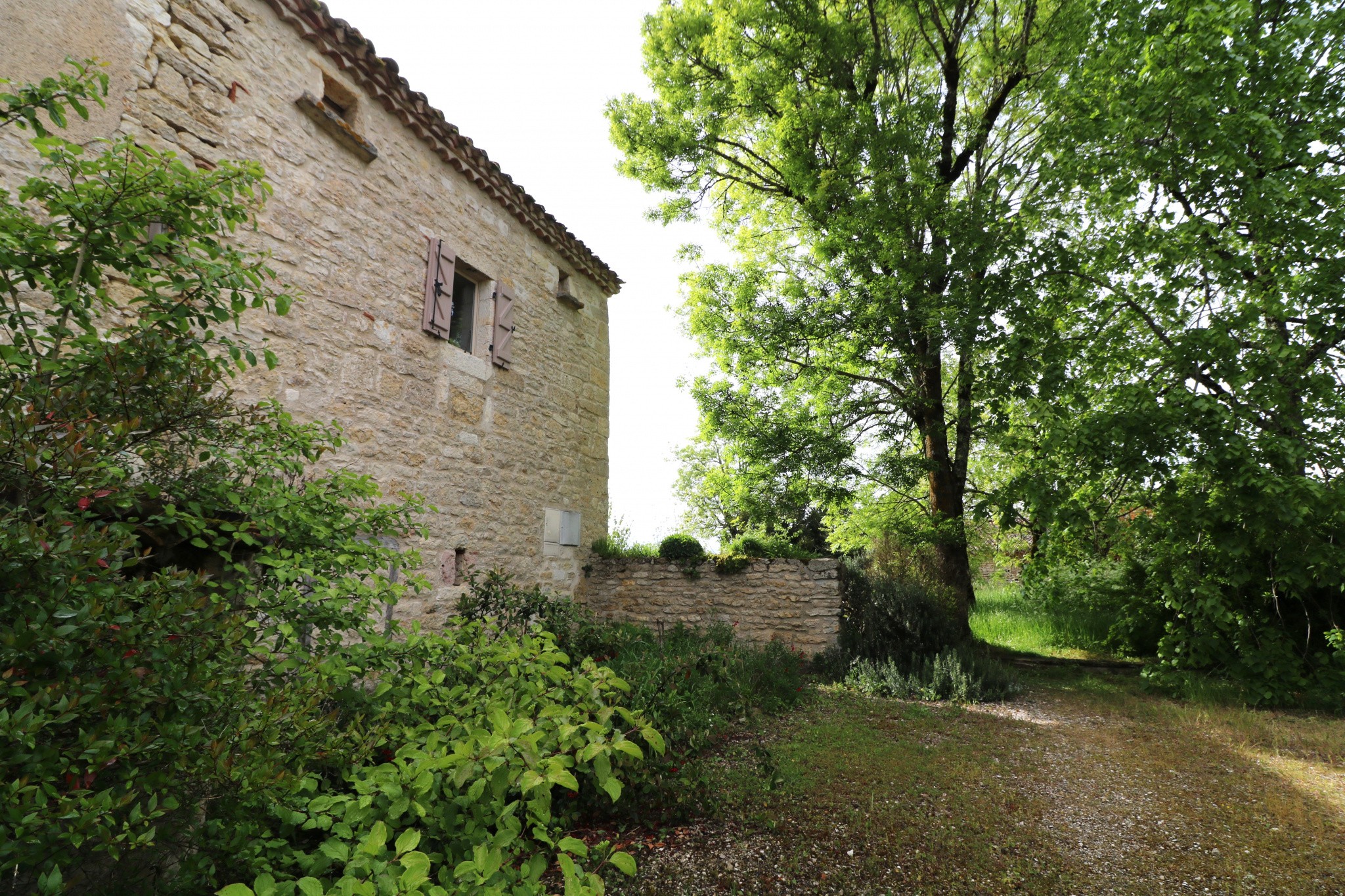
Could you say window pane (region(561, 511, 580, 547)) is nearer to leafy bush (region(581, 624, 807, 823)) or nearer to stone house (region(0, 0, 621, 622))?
stone house (region(0, 0, 621, 622))

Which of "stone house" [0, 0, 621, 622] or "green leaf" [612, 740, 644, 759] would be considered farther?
"stone house" [0, 0, 621, 622]

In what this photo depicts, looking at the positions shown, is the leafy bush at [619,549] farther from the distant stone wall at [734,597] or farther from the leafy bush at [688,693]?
the leafy bush at [688,693]

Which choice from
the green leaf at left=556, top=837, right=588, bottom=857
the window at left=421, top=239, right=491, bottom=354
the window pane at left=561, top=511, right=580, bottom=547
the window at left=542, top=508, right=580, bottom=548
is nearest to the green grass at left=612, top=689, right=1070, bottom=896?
the green leaf at left=556, top=837, right=588, bottom=857

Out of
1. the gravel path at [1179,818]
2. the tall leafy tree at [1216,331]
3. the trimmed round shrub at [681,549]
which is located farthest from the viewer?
the trimmed round shrub at [681,549]

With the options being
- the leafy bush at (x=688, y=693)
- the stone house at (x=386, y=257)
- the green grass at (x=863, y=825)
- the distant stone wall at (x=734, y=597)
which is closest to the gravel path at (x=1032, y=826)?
the green grass at (x=863, y=825)

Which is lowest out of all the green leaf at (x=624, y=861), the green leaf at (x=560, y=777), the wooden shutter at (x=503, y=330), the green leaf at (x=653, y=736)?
the green leaf at (x=624, y=861)

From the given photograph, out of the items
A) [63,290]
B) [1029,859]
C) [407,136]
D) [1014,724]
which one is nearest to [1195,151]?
[1014,724]

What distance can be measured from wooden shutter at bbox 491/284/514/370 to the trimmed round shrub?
3.46 m

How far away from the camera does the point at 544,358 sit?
7.95 m

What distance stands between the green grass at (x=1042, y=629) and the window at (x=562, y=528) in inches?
311

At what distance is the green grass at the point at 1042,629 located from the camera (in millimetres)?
10875

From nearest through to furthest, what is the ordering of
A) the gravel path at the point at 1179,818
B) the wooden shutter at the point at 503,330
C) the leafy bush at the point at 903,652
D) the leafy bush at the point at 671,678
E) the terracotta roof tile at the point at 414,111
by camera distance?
the gravel path at the point at 1179,818 < the leafy bush at the point at 671,678 < the terracotta roof tile at the point at 414,111 < the wooden shutter at the point at 503,330 < the leafy bush at the point at 903,652

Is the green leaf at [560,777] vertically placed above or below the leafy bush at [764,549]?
below

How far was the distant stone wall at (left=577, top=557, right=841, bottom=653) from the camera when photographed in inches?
332
